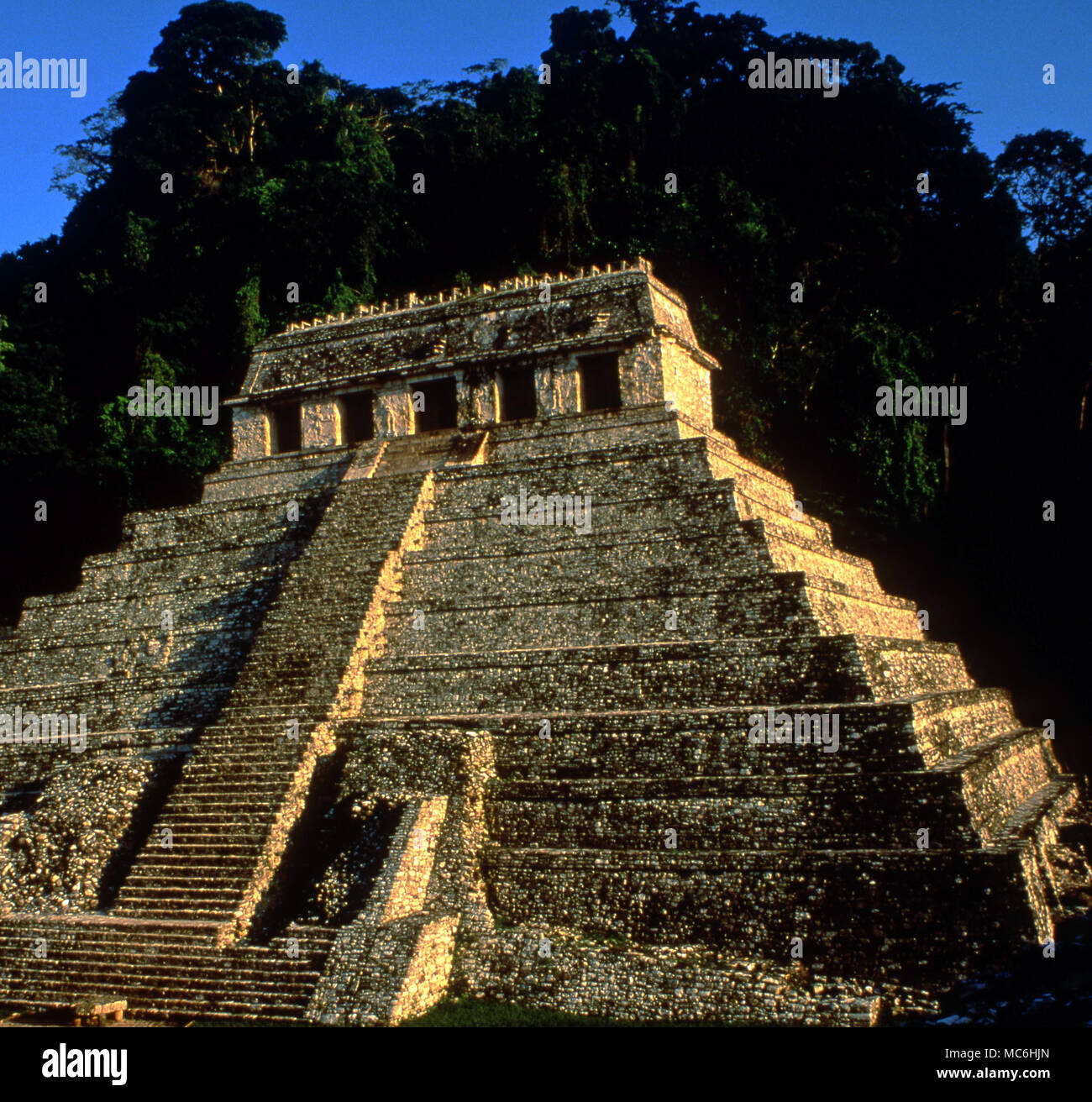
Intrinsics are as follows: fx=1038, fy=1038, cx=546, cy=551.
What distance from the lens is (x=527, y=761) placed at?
11492mm

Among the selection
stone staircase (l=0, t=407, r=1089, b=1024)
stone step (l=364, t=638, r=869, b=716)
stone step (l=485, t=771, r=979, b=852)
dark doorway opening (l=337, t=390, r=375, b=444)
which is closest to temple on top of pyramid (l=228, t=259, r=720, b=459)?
dark doorway opening (l=337, t=390, r=375, b=444)

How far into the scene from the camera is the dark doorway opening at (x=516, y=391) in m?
18.8

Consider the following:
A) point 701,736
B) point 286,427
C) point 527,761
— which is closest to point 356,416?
point 286,427

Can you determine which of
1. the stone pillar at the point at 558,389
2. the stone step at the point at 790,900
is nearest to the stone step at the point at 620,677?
the stone step at the point at 790,900

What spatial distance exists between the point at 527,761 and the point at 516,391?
29.8 feet

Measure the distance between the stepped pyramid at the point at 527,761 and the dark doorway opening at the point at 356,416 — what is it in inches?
60.8

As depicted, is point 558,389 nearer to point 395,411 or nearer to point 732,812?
point 395,411

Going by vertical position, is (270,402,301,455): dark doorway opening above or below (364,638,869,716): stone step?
above

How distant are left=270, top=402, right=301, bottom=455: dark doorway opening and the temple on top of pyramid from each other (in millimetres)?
23

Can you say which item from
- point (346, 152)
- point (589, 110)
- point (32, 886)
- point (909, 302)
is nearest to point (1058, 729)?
point (909, 302)

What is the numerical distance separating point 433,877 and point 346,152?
30.1 m

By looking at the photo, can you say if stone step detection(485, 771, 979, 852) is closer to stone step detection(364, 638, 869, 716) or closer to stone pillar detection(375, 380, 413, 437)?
stone step detection(364, 638, 869, 716)

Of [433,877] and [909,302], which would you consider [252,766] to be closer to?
[433,877]

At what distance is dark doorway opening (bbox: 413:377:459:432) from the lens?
63.3 ft
